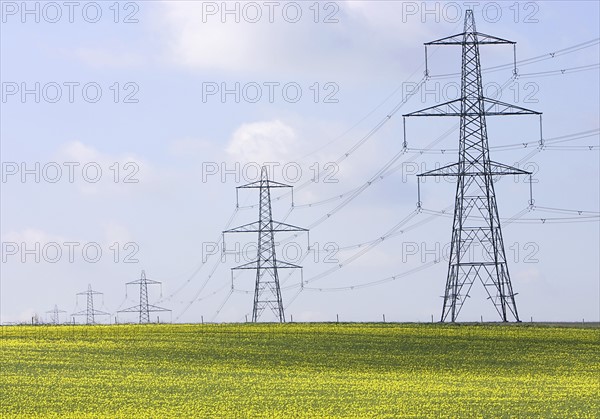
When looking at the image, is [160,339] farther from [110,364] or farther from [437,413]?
[437,413]

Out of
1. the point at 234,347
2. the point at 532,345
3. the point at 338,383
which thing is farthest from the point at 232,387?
the point at 532,345

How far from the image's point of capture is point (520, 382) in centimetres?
6594

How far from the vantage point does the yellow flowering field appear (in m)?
51.8

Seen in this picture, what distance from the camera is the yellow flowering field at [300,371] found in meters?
51.8

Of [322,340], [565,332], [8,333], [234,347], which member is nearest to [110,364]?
[234,347]

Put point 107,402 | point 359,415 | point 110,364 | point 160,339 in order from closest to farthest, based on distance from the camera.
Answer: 1. point 359,415
2. point 107,402
3. point 110,364
4. point 160,339

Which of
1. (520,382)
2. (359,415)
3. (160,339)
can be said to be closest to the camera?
(359,415)

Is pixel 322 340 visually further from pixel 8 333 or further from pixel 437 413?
pixel 437 413

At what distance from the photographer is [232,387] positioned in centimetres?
6091

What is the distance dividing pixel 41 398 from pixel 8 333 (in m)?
43.3

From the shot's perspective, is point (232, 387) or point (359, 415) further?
point (232, 387)

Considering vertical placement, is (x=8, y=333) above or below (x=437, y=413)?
above

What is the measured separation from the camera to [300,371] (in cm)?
7219

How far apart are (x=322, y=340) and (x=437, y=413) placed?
37500 millimetres
